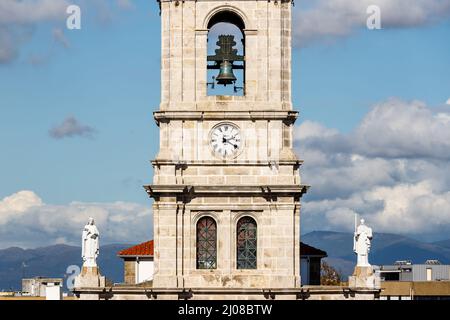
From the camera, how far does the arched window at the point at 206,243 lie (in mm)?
88312

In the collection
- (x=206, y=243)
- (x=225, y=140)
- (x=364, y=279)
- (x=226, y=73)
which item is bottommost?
(x=364, y=279)

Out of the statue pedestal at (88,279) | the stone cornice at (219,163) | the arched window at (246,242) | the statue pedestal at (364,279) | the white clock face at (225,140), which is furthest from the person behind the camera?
the white clock face at (225,140)

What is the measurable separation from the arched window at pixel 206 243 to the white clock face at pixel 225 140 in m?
3.27

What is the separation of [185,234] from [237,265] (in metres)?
2.93

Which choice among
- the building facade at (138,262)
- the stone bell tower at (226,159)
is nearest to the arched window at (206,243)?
the stone bell tower at (226,159)

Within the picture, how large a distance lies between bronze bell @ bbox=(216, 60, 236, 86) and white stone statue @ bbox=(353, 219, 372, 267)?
30.5 ft

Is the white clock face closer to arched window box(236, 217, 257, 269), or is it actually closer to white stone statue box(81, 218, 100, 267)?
arched window box(236, 217, 257, 269)

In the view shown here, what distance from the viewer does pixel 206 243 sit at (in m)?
88.4

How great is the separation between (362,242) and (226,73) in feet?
33.9

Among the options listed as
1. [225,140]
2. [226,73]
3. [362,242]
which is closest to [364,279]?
[362,242]

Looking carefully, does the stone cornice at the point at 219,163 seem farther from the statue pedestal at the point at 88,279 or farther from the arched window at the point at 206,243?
the statue pedestal at the point at 88,279

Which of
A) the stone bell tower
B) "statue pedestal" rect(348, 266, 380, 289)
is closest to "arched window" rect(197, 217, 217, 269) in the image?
the stone bell tower

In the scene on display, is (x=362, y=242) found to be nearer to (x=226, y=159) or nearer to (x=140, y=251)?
(x=226, y=159)

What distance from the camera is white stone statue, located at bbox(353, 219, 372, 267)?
88.2 meters
